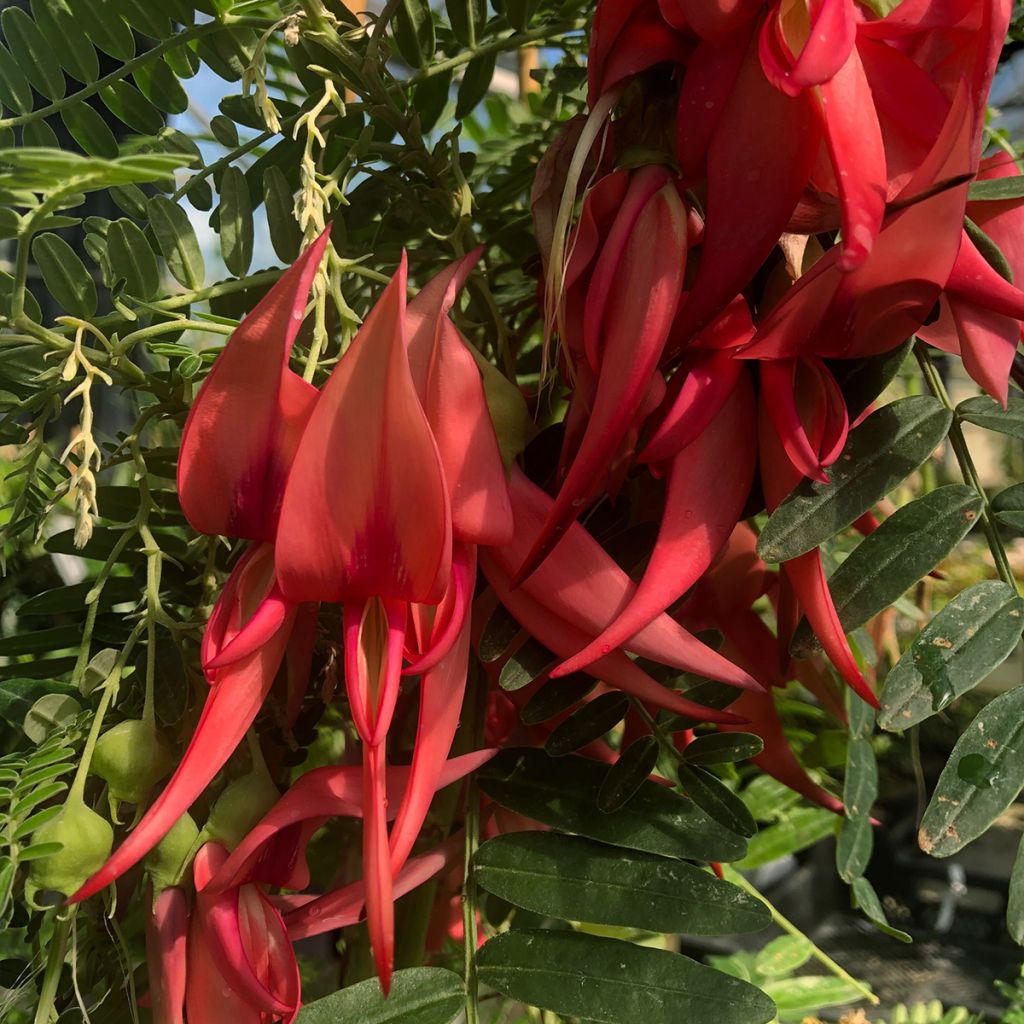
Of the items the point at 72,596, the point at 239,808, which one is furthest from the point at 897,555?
the point at 72,596

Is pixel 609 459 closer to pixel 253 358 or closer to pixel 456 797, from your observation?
pixel 253 358

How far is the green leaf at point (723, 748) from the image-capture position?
0.41 meters

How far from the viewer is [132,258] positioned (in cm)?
44

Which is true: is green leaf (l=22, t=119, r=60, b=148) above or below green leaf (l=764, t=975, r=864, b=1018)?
above

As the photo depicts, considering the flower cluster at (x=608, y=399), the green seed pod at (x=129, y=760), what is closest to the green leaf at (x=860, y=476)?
the flower cluster at (x=608, y=399)

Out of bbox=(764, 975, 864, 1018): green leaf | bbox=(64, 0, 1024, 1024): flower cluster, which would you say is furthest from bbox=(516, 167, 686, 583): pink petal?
bbox=(764, 975, 864, 1018): green leaf

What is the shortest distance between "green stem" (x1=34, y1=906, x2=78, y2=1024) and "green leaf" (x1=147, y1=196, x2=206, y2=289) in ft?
0.82

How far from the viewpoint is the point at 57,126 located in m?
0.55

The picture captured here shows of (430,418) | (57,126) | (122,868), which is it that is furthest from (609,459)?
(57,126)

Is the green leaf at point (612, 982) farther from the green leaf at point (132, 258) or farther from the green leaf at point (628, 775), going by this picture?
the green leaf at point (132, 258)

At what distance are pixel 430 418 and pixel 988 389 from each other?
0.57 ft

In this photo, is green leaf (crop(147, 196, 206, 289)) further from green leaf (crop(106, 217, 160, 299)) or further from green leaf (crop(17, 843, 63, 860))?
green leaf (crop(17, 843, 63, 860))

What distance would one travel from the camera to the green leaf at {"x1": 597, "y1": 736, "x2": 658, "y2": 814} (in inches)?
15.6

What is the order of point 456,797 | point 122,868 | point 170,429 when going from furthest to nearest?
1. point 170,429
2. point 456,797
3. point 122,868
